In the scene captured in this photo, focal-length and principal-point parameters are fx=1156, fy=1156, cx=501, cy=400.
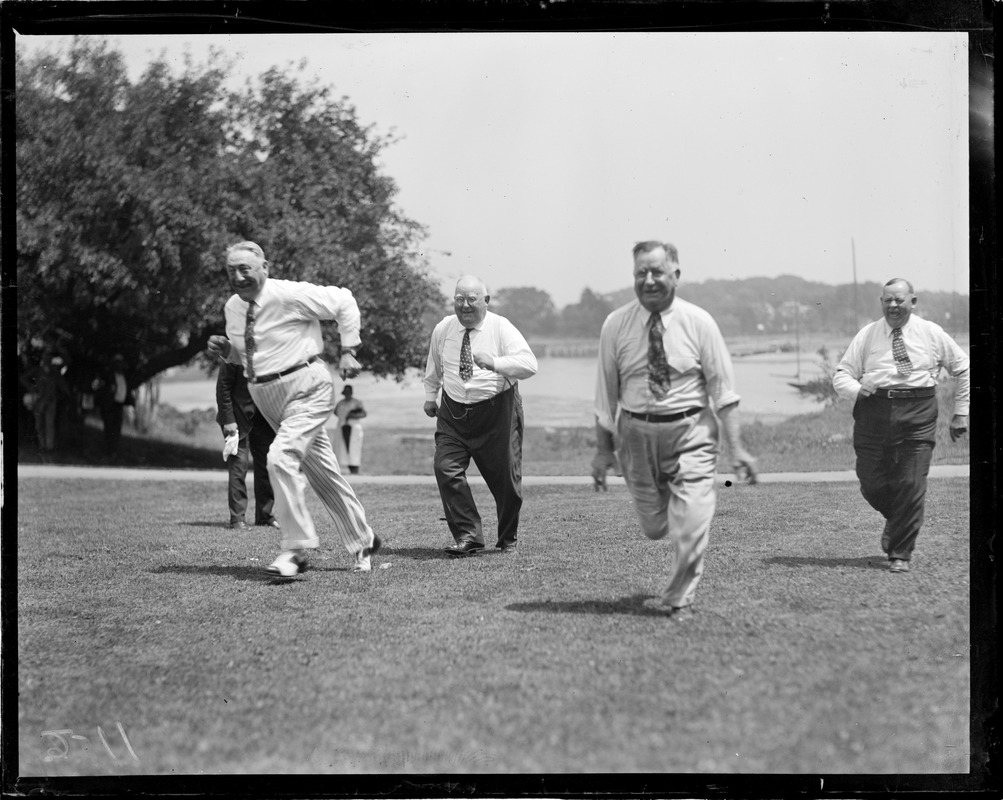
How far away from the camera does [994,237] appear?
590 centimetres

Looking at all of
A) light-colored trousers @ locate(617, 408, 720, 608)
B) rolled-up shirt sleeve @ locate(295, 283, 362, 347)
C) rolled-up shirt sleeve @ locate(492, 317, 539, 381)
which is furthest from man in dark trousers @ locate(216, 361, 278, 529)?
light-colored trousers @ locate(617, 408, 720, 608)

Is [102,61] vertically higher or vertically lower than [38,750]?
higher

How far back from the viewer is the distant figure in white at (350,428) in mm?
17234

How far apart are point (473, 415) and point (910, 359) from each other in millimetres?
3168

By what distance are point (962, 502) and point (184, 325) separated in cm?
1382

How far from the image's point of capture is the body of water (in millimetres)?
14875

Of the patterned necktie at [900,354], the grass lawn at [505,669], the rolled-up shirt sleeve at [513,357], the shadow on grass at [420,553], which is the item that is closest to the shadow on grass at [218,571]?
the grass lawn at [505,669]

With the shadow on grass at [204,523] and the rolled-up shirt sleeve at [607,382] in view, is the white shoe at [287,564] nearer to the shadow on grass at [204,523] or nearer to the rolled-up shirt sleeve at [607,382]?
the rolled-up shirt sleeve at [607,382]

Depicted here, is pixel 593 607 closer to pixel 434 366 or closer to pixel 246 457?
pixel 434 366

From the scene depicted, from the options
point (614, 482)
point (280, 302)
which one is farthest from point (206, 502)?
point (280, 302)

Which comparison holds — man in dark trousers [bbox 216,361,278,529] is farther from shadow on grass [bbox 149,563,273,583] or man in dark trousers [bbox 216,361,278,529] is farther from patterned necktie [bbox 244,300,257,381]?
patterned necktie [bbox 244,300,257,381]

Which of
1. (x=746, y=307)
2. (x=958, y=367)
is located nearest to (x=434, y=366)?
(x=958, y=367)

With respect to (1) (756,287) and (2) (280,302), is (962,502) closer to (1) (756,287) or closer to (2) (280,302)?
(1) (756,287)

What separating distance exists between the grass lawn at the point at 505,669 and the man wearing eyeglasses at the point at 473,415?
81 centimetres
